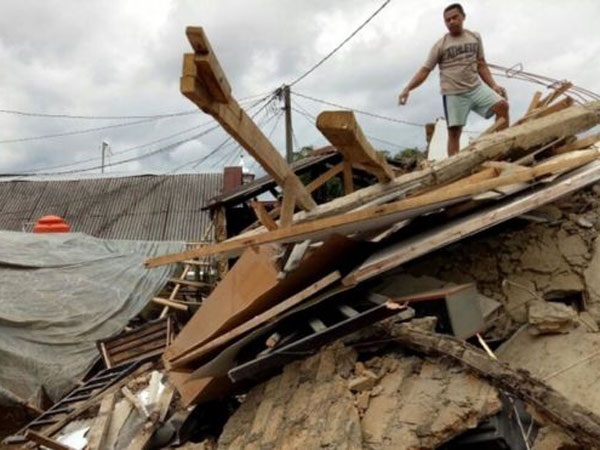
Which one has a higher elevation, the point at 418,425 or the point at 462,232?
the point at 462,232

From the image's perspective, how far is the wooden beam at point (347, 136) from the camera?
271cm

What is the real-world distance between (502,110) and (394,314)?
10.8 feet

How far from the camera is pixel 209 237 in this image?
14.0m

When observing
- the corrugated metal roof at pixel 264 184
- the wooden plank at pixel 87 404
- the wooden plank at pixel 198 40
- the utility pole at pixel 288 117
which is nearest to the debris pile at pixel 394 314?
the wooden plank at pixel 198 40

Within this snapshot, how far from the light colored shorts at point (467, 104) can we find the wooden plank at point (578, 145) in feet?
2.88

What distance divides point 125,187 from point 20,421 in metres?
13.9

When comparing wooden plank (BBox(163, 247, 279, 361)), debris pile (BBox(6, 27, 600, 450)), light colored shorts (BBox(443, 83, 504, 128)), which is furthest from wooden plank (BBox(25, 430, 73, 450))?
light colored shorts (BBox(443, 83, 504, 128))

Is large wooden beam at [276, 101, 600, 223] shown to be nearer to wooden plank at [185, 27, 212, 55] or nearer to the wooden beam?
the wooden beam

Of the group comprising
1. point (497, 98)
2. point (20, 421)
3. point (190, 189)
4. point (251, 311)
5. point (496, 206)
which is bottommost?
point (20, 421)

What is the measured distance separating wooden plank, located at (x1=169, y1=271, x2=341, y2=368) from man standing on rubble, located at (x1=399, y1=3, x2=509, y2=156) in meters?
A: 2.85

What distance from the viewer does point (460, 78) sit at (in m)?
5.62

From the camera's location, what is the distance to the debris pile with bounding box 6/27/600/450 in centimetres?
260

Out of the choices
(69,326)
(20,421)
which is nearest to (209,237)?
(69,326)

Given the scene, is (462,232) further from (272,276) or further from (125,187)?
(125,187)
